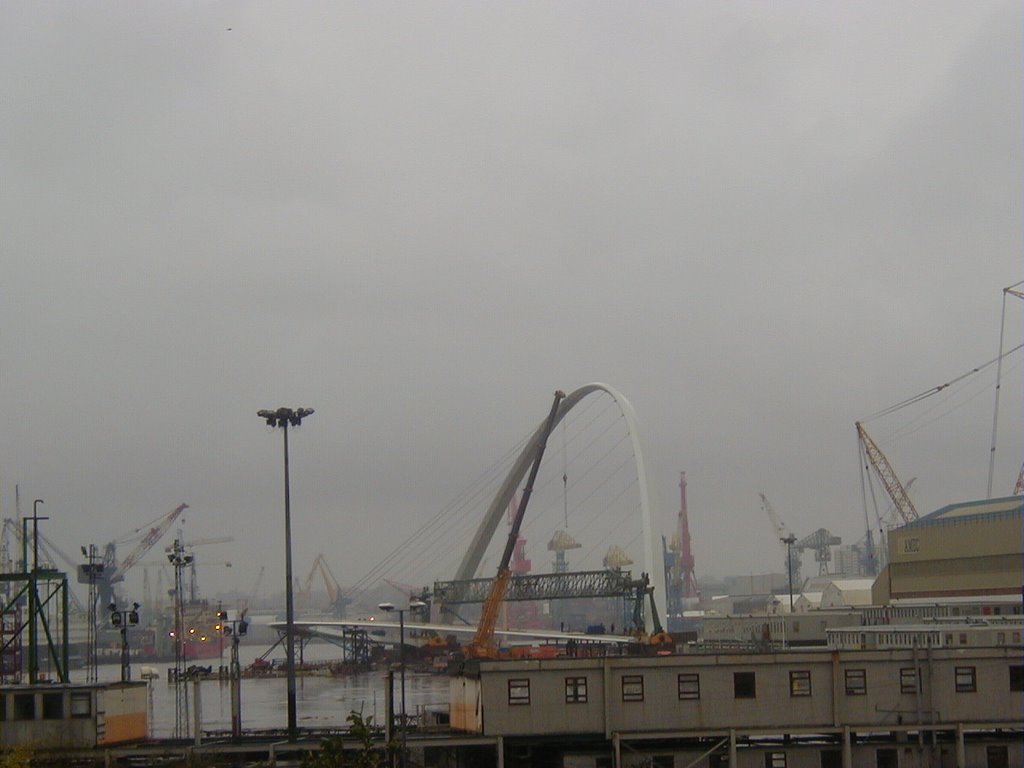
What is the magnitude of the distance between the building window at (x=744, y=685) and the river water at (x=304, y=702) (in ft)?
48.8

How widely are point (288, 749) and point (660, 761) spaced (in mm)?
9828

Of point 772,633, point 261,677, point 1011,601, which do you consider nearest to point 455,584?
point 261,677

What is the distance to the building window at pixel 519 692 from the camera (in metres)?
35.1

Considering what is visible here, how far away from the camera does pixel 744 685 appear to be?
35.5 m

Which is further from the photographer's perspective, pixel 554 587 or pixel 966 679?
pixel 554 587

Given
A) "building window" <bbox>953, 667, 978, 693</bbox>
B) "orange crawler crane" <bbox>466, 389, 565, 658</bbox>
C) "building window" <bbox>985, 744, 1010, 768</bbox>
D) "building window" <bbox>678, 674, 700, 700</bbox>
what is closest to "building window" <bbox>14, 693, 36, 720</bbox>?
"building window" <bbox>678, 674, 700, 700</bbox>

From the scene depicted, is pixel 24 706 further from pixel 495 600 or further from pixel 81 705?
pixel 495 600

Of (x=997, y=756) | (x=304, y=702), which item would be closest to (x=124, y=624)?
(x=304, y=702)

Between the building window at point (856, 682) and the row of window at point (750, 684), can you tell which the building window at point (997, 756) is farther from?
the building window at point (856, 682)

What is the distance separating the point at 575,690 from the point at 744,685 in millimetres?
4576

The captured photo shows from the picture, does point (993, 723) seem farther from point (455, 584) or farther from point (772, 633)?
point (455, 584)

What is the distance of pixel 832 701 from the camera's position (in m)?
35.7

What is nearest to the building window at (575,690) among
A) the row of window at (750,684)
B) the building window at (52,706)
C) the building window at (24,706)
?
the row of window at (750,684)

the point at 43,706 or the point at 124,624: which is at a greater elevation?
the point at 124,624
